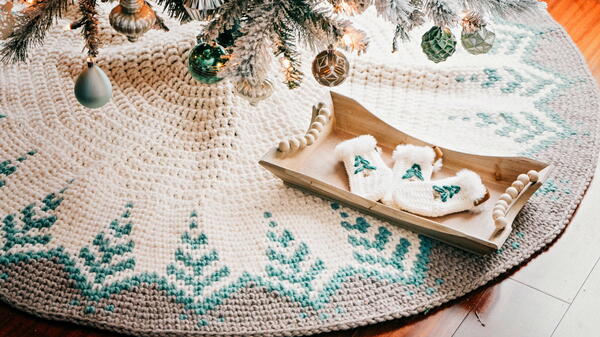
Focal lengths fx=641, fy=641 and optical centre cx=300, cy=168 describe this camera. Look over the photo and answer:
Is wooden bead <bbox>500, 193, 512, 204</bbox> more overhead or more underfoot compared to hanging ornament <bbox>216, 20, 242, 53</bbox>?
more underfoot

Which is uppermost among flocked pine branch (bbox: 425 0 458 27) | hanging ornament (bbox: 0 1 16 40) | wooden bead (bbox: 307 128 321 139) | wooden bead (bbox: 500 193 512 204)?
flocked pine branch (bbox: 425 0 458 27)

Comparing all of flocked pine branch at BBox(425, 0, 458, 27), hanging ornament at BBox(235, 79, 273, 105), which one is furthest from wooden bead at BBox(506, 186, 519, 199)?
hanging ornament at BBox(235, 79, 273, 105)

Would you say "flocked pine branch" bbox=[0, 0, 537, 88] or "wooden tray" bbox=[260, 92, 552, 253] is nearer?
"flocked pine branch" bbox=[0, 0, 537, 88]

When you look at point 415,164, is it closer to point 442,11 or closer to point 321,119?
point 321,119

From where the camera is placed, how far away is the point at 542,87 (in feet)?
5.02

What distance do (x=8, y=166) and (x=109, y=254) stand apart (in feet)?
1.09

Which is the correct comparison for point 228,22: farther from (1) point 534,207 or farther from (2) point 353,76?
(1) point 534,207

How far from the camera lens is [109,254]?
1.22 meters

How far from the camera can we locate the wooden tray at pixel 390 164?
1181 mm

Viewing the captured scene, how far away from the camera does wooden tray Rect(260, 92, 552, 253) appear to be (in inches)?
46.5

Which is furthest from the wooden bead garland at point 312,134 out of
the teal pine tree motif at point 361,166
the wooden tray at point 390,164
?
the teal pine tree motif at point 361,166

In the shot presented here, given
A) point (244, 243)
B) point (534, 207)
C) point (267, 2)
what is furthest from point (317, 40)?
point (534, 207)

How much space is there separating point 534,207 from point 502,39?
0.55 m

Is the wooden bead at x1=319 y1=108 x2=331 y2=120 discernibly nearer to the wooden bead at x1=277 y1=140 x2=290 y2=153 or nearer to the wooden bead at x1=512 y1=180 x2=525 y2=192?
the wooden bead at x1=277 y1=140 x2=290 y2=153
